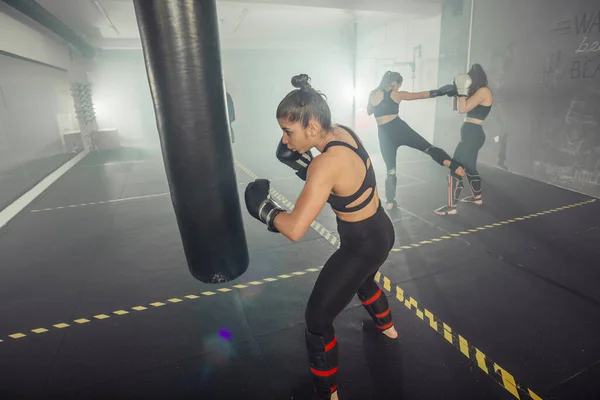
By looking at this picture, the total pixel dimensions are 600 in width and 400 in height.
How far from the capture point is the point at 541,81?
6.60 meters

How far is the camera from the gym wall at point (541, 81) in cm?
576

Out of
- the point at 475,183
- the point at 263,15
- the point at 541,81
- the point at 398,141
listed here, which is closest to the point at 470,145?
the point at 475,183

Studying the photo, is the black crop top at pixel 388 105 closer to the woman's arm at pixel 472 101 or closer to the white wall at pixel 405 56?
the woman's arm at pixel 472 101

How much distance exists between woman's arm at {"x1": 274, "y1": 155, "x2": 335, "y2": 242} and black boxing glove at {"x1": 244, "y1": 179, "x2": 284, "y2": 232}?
204 mm

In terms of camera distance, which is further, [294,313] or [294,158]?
[294,313]

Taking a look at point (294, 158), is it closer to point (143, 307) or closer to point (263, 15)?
point (143, 307)

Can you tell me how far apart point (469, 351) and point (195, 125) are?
2.77 metres

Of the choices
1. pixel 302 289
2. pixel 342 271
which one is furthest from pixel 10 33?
pixel 342 271

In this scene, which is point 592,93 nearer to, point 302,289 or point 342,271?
point 302,289

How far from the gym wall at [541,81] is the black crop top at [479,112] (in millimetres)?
2065

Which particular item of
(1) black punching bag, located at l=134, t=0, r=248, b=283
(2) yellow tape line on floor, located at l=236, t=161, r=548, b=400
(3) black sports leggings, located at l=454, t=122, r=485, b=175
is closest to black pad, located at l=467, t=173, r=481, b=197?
(3) black sports leggings, located at l=454, t=122, r=485, b=175

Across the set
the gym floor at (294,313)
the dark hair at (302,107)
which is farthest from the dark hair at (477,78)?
the dark hair at (302,107)

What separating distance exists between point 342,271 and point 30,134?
25.6 ft

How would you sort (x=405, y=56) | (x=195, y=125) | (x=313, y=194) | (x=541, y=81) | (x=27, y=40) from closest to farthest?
(x=313, y=194) → (x=195, y=125) → (x=541, y=81) → (x=27, y=40) → (x=405, y=56)
